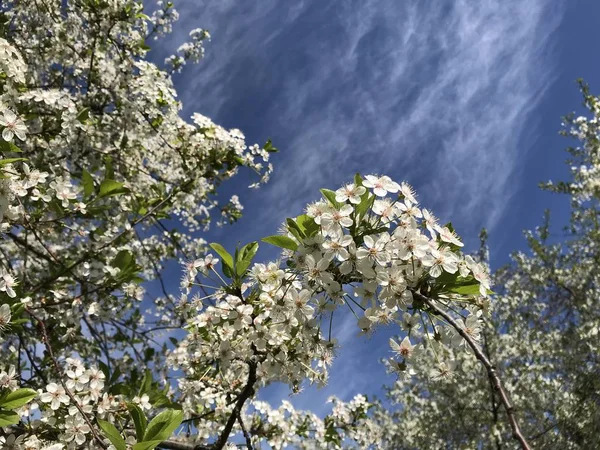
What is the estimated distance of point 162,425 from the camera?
1895mm

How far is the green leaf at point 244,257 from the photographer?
2119mm

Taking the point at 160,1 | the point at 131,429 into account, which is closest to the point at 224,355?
the point at 131,429

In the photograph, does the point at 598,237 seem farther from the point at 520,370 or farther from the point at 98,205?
the point at 98,205

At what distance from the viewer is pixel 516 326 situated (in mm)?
13391

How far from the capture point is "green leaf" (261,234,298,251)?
1776 mm

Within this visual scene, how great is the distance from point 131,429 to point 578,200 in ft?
41.0

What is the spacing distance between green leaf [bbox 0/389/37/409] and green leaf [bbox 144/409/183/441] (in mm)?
575

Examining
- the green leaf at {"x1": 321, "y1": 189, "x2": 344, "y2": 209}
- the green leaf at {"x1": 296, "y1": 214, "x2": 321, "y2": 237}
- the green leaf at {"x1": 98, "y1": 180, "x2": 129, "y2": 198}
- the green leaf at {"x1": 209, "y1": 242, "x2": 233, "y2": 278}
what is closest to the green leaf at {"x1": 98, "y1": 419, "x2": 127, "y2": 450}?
the green leaf at {"x1": 209, "y1": 242, "x2": 233, "y2": 278}

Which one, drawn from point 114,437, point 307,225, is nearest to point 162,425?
point 114,437

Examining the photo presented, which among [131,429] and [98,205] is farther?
[98,205]

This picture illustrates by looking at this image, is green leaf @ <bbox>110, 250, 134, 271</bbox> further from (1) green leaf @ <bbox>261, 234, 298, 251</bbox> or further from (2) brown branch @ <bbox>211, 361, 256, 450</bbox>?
(1) green leaf @ <bbox>261, 234, 298, 251</bbox>

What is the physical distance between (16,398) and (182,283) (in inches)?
34.6

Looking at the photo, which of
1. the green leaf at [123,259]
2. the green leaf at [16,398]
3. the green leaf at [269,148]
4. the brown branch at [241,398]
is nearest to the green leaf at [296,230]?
the brown branch at [241,398]

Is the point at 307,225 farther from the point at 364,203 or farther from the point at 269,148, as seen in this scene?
the point at 269,148
